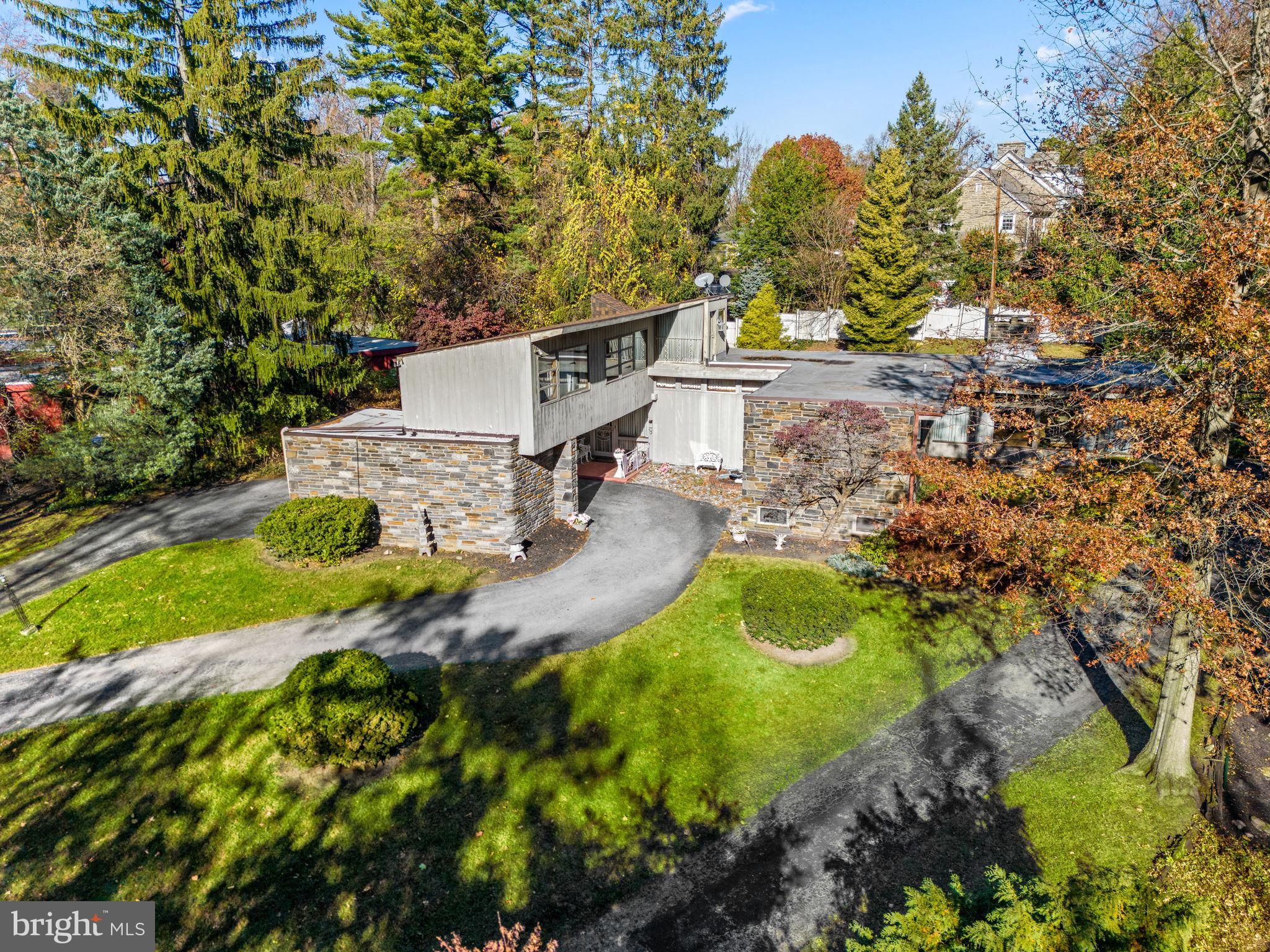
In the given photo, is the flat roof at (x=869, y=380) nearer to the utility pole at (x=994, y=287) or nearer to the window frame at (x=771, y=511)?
the utility pole at (x=994, y=287)

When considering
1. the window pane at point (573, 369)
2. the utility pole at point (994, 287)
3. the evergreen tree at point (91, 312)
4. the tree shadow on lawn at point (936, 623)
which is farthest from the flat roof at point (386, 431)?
the utility pole at point (994, 287)

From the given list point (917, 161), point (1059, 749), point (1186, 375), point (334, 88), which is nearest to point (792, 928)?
point (1059, 749)

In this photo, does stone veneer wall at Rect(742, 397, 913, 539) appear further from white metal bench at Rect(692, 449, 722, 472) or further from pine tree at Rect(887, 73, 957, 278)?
pine tree at Rect(887, 73, 957, 278)

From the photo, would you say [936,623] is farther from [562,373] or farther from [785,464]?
[562,373]

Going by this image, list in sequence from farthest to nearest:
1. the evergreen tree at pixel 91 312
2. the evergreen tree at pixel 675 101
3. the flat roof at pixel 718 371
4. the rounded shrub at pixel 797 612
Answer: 1. the evergreen tree at pixel 675 101
2. the flat roof at pixel 718 371
3. the evergreen tree at pixel 91 312
4. the rounded shrub at pixel 797 612

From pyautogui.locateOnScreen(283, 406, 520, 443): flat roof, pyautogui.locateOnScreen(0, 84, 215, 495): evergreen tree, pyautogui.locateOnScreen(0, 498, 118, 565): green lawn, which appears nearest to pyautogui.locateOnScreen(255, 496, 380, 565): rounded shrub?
pyautogui.locateOnScreen(283, 406, 520, 443): flat roof

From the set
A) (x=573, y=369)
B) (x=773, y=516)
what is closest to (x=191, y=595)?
(x=573, y=369)

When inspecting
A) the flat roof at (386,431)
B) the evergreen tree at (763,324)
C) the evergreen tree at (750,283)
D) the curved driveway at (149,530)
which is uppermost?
the evergreen tree at (750,283)
